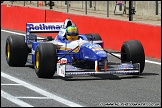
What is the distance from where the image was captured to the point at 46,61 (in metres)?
14.7

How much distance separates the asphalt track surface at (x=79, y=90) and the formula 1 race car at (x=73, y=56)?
8.5 inches

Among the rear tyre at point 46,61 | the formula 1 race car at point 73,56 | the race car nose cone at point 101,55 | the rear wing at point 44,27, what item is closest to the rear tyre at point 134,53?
the formula 1 race car at point 73,56

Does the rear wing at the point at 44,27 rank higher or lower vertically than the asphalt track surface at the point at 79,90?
higher

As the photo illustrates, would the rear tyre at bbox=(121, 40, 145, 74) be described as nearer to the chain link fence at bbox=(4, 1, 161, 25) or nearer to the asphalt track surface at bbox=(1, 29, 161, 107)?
the asphalt track surface at bbox=(1, 29, 161, 107)

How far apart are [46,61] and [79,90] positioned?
5.61 feet

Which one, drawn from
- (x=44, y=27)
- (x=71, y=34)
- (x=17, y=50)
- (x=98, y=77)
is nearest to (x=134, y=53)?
(x=98, y=77)

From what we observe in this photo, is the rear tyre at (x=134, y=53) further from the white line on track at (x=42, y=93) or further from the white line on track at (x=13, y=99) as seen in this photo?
the white line on track at (x=13, y=99)

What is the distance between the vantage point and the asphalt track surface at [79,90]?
38.5 ft

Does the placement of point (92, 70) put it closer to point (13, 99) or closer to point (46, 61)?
point (46, 61)

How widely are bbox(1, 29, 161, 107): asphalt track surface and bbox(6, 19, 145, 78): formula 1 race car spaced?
0.71ft

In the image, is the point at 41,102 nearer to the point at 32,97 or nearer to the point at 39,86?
the point at 32,97

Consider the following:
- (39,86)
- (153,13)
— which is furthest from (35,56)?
(153,13)

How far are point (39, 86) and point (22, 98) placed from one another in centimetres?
168

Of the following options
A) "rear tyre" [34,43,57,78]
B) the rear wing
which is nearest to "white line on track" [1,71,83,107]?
"rear tyre" [34,43,57,78]
